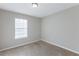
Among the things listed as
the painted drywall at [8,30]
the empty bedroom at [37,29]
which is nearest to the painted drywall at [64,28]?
the empty bedroom at [37,29]

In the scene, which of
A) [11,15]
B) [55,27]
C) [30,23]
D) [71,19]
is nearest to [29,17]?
[30,23]

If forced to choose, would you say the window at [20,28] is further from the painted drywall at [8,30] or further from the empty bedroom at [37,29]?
the painted drywall at [8,30]

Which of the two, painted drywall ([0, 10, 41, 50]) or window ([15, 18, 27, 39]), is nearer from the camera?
painted drywall ([0, 10, 41, 50])

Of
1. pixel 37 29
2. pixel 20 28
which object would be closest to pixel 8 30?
pixel 20 28

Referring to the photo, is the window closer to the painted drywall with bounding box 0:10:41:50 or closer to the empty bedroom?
the empty bedroom

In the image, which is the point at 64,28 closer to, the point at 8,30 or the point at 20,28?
the point at 20,28

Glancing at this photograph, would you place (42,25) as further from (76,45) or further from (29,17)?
(76,45)

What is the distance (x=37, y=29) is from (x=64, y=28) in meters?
2.36

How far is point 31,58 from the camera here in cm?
112

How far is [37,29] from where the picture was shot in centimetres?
551

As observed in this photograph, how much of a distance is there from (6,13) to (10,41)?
1452mm

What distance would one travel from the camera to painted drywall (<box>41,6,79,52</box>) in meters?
3.10

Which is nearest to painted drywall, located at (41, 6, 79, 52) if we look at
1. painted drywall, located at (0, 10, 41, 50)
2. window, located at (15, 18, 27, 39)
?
painted drywall, located at (0, 10, 41, 50)

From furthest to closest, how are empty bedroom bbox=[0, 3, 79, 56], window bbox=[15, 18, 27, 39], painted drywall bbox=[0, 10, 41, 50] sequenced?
window bbox=[15, 18, 27, 39]
painted drywall bbox=[0, 10, 41, 50]
empty bedroom bbox=[0, 3, 79, 56]
